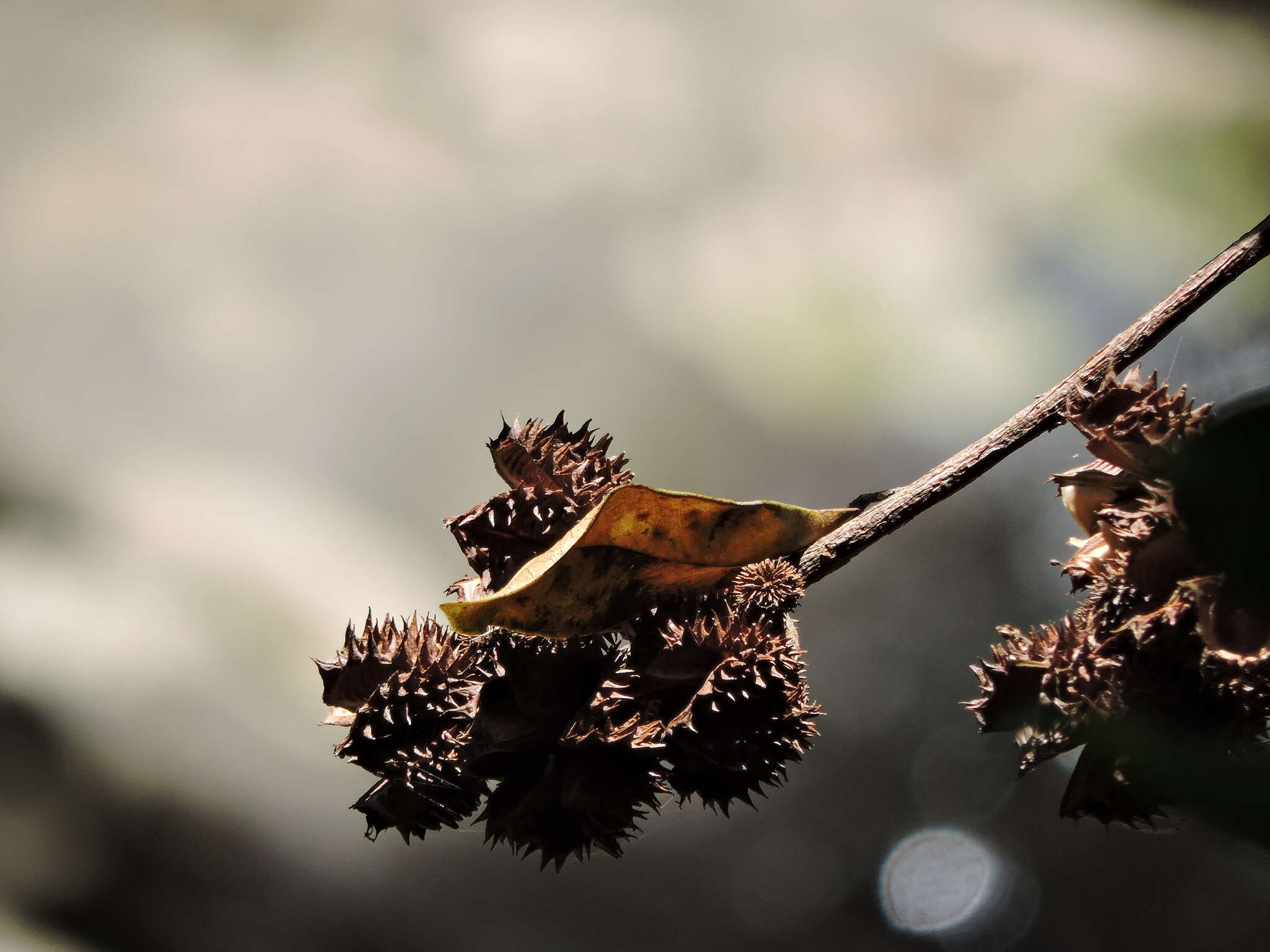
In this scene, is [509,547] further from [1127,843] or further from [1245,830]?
[1127,843]

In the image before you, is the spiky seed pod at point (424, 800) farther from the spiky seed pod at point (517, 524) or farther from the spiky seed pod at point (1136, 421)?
the spiky seed pod at point (1136, 421)

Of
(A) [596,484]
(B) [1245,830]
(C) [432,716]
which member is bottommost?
(B) [1245,830]

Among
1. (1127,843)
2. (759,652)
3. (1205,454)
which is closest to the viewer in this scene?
(1205,454)

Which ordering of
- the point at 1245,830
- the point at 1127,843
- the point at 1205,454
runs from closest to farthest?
the point at 1205,454 < the point at 1245,830 < the point at 1127,843

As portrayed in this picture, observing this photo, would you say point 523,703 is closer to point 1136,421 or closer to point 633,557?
point 633,557

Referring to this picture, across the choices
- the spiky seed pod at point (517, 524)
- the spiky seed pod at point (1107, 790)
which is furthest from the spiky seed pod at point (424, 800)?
the spiky seed pod at point (1107, 790)

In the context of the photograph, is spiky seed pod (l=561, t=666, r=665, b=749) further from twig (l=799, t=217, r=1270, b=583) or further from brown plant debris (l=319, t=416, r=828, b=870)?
twig (l=799, t=217, r=1270, b=583)

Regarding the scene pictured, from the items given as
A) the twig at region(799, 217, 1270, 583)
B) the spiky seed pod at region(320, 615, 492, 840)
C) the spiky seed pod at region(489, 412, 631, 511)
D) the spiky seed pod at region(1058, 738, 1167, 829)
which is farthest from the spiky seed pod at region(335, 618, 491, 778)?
the spiky seed pod at region(1058, 738, 1167, 829)

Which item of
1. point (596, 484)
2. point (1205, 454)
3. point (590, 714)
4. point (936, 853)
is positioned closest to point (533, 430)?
point (596, 484)
